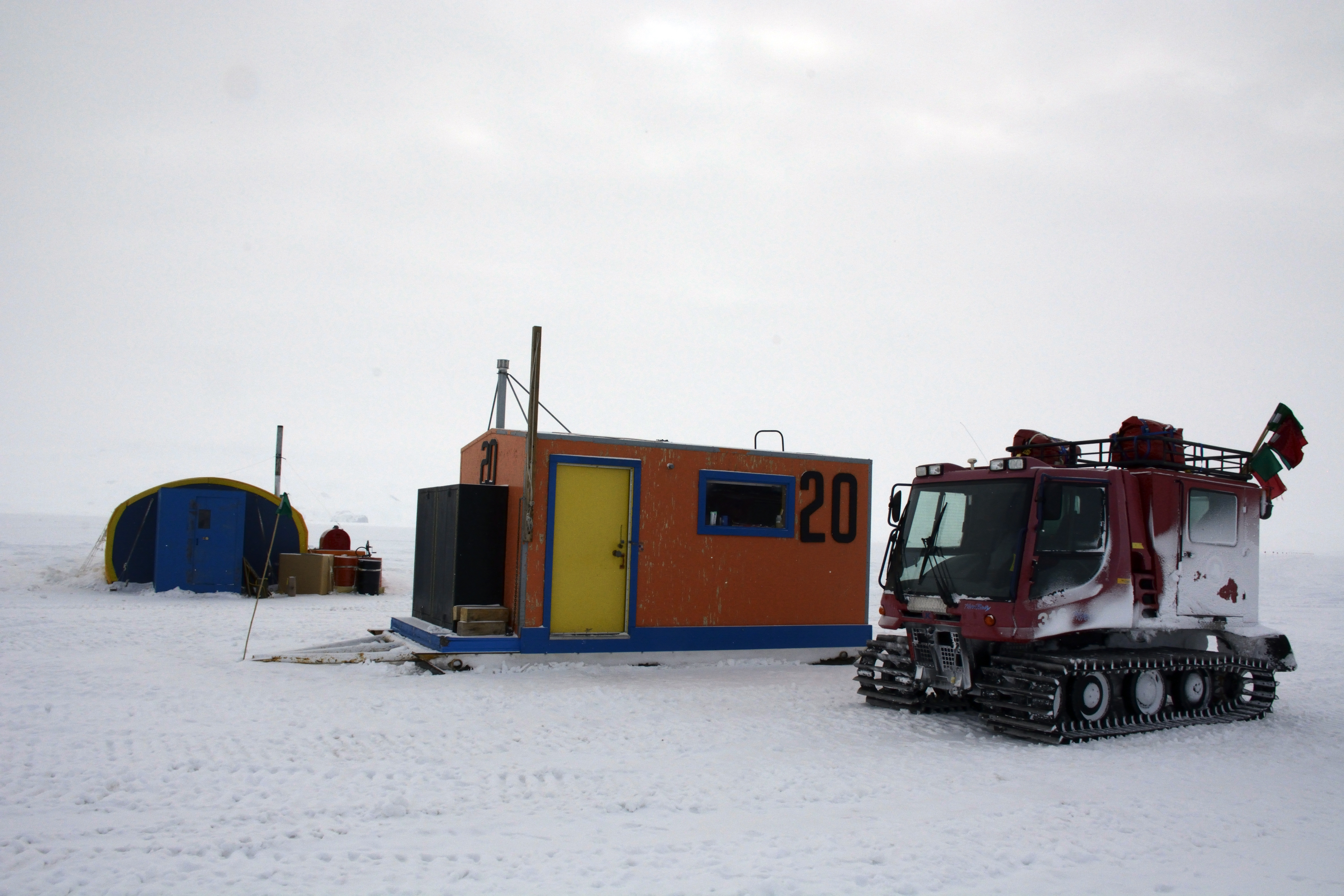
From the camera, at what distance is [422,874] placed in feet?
15.2

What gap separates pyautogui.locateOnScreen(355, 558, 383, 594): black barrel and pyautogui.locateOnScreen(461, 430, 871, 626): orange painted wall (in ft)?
33.7

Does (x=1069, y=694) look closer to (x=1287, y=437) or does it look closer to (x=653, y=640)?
(x=1287, y=437)

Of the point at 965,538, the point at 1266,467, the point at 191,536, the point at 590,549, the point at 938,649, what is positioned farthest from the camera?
the point at 191,536

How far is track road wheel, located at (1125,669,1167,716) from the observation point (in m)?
8.93

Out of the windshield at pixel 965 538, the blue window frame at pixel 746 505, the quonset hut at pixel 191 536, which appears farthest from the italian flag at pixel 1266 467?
the quonset hut at pixel 191 536

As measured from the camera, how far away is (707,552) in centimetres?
1255

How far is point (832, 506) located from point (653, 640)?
10.6 feet

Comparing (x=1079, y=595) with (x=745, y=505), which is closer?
(x=1079, y=595)

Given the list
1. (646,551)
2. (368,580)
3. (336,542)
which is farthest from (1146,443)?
(336,542)

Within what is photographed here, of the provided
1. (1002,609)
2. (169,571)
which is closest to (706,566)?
(1002,609)

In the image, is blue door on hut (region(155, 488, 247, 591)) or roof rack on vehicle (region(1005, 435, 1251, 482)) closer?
roof rack on vehicle (region(1005, 435, 1251, 482))

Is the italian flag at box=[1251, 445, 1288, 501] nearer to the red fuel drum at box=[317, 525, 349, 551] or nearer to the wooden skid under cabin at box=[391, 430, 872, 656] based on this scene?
the wooden skid under cabin at box=[391, 430, 872, 656]

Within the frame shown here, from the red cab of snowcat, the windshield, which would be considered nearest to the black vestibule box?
the red cab of snowcat

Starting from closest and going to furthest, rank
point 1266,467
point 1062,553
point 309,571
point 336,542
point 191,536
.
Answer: point 1062,553 → point 1266,467 → point 191,536 → point 309,571 → point 336,542
